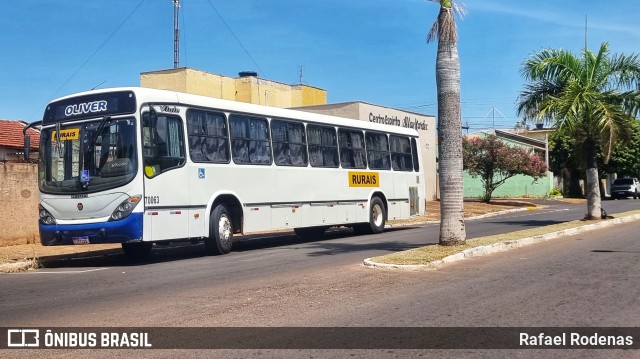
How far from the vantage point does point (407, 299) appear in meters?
9.05

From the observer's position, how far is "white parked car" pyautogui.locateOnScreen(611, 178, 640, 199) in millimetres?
55281

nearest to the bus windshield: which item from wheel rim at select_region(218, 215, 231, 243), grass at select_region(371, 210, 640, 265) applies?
wheel rim at select_region(218, 215, 231, 243)

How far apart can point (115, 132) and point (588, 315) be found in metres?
9.49

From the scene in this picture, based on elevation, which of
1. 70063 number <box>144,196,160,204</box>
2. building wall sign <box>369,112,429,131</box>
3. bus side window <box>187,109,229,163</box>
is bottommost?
70063 number <box>144,196,160,204</box>

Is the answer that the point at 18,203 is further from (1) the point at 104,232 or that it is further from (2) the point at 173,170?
Answer: (2) the point at 173,170

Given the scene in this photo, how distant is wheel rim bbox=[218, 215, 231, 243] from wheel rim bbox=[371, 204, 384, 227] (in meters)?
6.88

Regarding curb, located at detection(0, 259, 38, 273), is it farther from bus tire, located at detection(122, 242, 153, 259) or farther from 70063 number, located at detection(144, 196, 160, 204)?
70063 number, located at detection(144, 196, 160, 204)

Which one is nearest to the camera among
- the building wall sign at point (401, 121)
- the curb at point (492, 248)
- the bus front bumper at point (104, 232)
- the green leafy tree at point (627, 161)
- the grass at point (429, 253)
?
the curb at point (492, 248)

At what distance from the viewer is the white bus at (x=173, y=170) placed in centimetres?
1363

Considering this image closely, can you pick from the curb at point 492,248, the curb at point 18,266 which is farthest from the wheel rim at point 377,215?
the curb at point 18,266

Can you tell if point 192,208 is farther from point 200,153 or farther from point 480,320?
point 480,320

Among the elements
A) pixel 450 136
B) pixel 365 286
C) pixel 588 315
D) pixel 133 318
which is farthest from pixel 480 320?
pixel 450 136

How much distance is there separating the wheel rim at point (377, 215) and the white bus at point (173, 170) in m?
2.52

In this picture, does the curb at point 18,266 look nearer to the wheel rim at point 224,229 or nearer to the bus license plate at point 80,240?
the bus license plate at point 80,240
